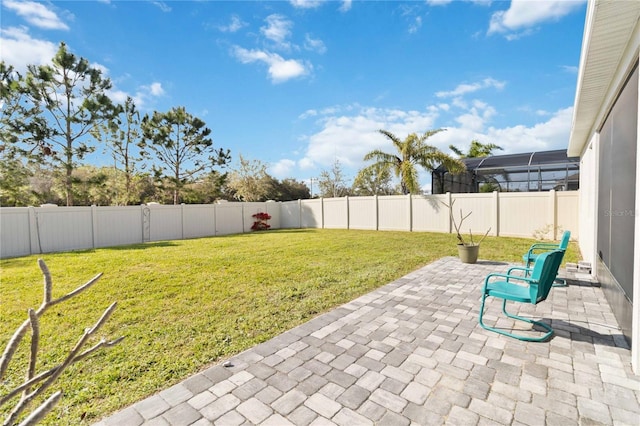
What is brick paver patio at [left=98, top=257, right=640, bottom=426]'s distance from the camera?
2.17 metres

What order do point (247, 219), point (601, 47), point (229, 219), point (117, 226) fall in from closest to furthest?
point (601, 47) < point (117, 226) < point (229, 219) < point (247, 219)

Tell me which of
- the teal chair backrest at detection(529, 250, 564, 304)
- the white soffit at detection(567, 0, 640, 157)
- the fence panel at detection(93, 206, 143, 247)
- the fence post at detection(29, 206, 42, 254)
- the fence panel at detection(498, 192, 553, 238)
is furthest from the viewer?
the fence panel at detection(93, 206, 143, 247)

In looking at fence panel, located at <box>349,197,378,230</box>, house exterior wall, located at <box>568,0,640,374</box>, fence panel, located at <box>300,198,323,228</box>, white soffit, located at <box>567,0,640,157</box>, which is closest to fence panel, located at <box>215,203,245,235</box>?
fence panel, located at <box>300,198,323,228</box>

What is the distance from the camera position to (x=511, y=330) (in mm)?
3516

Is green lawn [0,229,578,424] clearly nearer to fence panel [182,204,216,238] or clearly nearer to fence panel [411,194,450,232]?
fence panel [411,194,450,232]

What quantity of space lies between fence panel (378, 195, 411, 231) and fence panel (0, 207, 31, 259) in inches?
553

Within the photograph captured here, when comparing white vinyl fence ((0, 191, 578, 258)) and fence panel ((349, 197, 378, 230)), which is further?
fence panel ((349, 197, 378, 230))

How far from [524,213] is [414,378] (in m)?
11.3

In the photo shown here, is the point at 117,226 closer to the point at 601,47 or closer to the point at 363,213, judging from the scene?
the point at 363,213

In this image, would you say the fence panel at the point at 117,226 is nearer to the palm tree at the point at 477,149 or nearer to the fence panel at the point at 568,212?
the fence panel at the point at 568,212

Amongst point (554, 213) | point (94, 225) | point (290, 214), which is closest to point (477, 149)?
point (554, 213)

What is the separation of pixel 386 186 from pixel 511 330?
1012 inches

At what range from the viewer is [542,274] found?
318 centimetres

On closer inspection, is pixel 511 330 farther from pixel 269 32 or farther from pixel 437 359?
pixel 269 32
